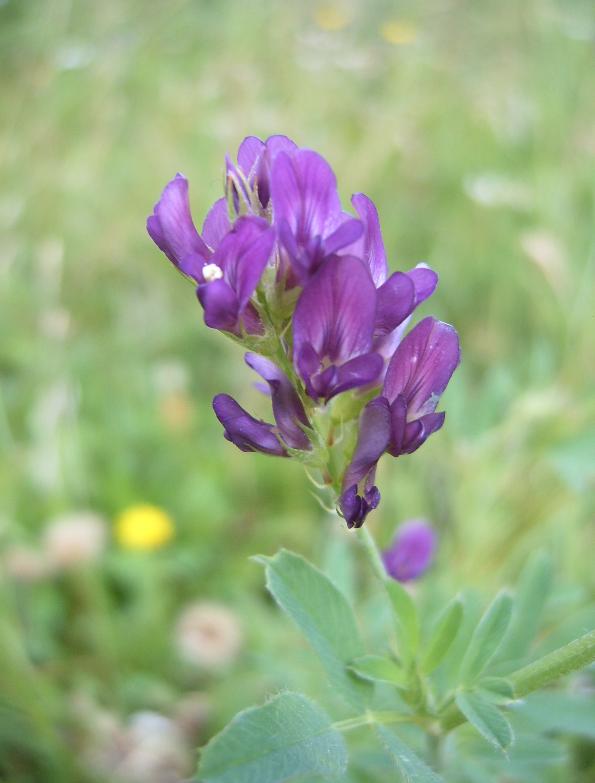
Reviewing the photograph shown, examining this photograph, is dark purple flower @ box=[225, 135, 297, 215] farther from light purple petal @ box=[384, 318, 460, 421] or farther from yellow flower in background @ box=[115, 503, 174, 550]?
yellow flower in background @ box=[115, 503, 174, 550]

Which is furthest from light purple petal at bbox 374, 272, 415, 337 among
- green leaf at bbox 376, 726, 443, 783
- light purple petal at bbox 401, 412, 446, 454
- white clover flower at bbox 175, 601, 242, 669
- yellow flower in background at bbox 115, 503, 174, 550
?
yellow flower in background at bbox 115, 503, 174, 550

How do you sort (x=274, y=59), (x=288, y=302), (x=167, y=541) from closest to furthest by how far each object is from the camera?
1. (x=288, y=302)
2. (x=167, y=541)
3. (x=274, y=59)

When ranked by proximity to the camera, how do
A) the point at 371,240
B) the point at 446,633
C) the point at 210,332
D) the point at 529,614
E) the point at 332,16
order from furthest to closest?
1. the point at 332,16
2. the point at 210,332
3. the point at 529,614
4. the point at 446,633
5. the point at 371,240

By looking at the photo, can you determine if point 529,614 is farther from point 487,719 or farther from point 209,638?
point 209,638

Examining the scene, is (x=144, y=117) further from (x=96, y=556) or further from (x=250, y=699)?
(x=250, y=699)

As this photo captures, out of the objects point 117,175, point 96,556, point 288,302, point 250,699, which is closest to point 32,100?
point 117,175

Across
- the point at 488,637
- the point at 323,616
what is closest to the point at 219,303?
the point at 323,616
